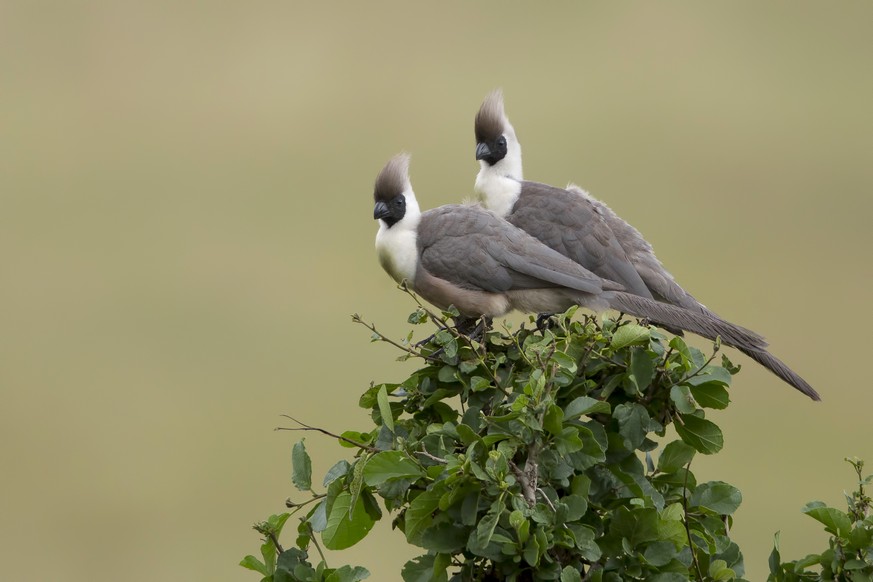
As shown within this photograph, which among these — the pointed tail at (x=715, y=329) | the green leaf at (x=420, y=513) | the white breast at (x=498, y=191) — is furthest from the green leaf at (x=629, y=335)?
the white breast at (x=498, y=191)

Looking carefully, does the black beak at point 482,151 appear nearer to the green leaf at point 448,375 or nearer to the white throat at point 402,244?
the white throat at point 402,244

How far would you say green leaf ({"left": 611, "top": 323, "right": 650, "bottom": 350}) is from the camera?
215 centimetres

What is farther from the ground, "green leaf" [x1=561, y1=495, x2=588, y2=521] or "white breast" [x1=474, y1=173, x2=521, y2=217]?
"white breast" [x1=474, y1=173, x2=521, y2=217]

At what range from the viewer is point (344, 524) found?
2.29 meters

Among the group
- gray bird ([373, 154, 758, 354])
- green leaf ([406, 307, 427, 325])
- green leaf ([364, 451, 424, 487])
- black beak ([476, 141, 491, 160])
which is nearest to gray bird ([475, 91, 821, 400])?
black beak ([476, 141, 491, 160])

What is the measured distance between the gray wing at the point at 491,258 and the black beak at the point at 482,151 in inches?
20.7

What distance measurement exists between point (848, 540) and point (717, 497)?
0.30 meters

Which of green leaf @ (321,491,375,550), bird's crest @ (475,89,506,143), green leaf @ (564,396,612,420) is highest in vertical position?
bird's crest @ (475,89,506,143)

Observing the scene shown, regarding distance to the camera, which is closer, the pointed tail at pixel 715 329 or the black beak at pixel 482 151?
the pointed tail at pixel 715 329

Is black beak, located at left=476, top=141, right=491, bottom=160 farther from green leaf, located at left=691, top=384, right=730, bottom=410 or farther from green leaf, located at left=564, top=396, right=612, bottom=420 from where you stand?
green leaf, located at left=564, top=396, right=612, bottom=420

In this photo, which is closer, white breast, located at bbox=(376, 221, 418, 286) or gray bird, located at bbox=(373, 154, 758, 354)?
gray bird, located at bbox=(373, 154, 758, 354)

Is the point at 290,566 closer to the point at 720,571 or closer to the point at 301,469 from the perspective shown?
the point at 301,469

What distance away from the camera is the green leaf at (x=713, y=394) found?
7.23 ft

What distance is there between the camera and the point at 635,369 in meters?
2.16
